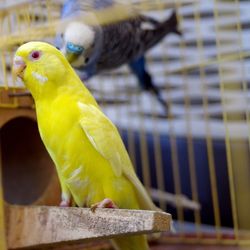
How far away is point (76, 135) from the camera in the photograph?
2.39ft

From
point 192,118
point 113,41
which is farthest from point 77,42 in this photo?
point 192,118

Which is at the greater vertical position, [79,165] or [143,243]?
[79,165]

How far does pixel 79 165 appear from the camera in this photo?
73cm

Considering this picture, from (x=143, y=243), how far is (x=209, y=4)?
2.95 feet

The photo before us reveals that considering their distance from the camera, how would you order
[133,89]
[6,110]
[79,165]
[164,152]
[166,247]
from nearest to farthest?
[79,165] → [6,110] → [166,247] → [133,89] → [164,152]

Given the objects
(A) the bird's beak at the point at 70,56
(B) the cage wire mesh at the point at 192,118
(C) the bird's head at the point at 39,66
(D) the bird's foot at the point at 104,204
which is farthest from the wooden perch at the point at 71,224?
(B) the cage wire mesh at the point at 192,118

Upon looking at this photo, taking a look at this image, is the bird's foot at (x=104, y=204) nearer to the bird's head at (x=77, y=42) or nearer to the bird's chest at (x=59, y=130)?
the bird's chest at (x=59, y=130)

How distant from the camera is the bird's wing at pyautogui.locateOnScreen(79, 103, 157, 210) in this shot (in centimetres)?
72

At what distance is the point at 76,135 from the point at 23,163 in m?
0.28

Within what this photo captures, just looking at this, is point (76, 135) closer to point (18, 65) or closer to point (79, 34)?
point (18, 65)

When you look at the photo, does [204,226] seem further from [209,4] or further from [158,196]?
[209,4]

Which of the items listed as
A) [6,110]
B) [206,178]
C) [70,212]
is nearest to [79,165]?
[70,212]

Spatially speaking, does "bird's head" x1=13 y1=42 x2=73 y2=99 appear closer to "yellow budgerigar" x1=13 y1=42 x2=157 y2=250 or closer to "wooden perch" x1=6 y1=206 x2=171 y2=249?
"yellow budgerigar" x1=13 y1=42 x2=157 y2=250

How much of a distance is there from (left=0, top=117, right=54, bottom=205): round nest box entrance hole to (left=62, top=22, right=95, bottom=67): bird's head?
15cm
